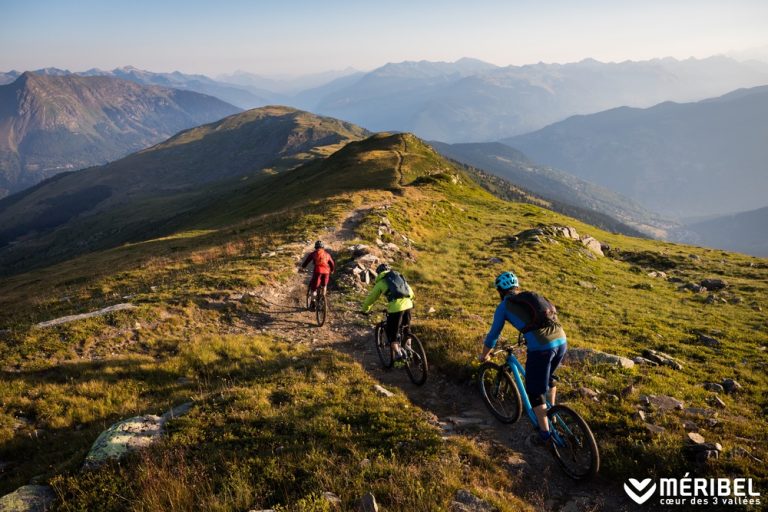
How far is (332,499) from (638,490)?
5813mm

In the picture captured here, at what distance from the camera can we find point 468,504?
21.0 feet

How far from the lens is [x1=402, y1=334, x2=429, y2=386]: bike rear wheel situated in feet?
39.1

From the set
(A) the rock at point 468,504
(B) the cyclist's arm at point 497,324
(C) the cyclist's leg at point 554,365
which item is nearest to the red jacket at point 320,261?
(B) the cyclist's arm at point 497,324

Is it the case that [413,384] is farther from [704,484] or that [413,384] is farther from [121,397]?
[121,397]

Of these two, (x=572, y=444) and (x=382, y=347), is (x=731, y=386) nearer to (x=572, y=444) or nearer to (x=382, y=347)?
(x=572, y=444)

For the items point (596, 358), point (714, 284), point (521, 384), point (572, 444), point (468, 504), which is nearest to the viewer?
point (468, 504)

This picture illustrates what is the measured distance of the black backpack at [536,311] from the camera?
26.1ft

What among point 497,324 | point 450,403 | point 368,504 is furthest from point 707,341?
point 368,504

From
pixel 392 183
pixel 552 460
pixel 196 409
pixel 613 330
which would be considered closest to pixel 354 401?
pixel 196 409

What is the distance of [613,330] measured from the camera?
731 inches

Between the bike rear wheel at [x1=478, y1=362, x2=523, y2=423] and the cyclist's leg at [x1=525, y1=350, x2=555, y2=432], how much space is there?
1.12 m

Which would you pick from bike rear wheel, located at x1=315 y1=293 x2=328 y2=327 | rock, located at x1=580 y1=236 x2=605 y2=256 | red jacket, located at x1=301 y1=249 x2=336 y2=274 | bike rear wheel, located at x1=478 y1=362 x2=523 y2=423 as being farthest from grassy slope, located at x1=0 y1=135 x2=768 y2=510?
rock, located at x1=580 y1=236 x2=605 y2=256

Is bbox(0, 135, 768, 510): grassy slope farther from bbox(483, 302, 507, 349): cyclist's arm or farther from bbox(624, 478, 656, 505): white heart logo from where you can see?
bbox(483, 302, 507, 349): cyclist's arm

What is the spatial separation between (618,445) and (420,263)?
63.3ft
